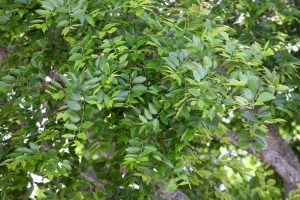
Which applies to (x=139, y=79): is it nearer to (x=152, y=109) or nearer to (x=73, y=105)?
(x=152, y=109)

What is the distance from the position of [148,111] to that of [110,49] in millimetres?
237

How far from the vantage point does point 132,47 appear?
171cm

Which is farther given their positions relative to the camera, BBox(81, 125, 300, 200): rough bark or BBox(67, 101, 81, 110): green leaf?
BBox(81, 125, 300, 200): rough bark

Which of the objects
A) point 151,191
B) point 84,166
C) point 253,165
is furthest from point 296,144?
point 151,191

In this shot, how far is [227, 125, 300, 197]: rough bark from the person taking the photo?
10.4 ft

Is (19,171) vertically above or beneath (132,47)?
beneath

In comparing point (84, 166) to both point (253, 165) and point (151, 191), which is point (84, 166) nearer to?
point (151, 191)

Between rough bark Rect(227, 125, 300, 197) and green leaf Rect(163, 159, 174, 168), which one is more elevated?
green leaf Rect(163, 159, 174, 168)

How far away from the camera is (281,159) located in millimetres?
3172

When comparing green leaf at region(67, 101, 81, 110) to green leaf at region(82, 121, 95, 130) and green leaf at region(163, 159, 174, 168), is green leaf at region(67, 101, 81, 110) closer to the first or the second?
green leaf at region(82, 121, 95, 130)

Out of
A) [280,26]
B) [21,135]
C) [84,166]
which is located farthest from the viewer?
[280,26]

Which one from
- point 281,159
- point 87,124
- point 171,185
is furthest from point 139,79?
point 281,159

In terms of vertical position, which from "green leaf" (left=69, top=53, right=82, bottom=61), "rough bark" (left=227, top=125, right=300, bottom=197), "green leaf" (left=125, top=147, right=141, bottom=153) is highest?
"green leaf" (left=69, top=53, right=82, bottom=61)

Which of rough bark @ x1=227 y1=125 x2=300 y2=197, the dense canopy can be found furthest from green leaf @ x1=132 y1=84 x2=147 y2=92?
rough bark @ x1=227 y1=125 x2=300 y2=197
